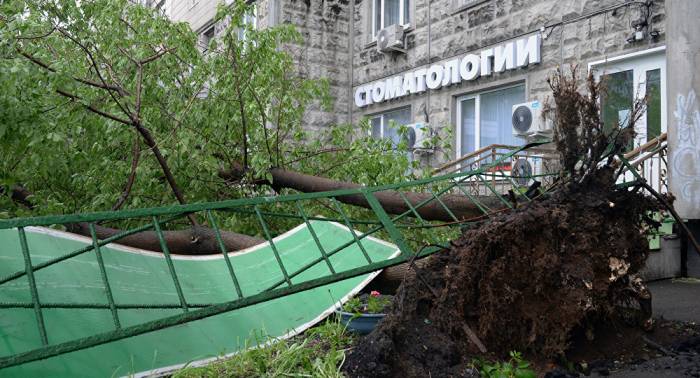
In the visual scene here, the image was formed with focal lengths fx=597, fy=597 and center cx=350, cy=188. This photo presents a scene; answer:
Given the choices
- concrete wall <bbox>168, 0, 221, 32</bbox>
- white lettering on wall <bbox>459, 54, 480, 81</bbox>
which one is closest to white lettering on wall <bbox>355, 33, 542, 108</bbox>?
white lettering on wall <bbox>459, 54, 480, 81</bbox>

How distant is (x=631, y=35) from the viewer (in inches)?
311

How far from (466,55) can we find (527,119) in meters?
2.09

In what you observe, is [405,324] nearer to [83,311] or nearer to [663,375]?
[663,375]

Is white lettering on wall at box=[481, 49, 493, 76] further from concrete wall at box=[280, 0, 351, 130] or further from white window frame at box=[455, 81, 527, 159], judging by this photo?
concrete wall at box=[280, 0, 351, 130]

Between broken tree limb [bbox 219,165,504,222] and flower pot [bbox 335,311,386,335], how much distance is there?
1080 mm

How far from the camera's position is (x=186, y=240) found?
486 cm

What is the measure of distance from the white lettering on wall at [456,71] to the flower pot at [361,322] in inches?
270

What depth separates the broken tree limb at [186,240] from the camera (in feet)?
15.1

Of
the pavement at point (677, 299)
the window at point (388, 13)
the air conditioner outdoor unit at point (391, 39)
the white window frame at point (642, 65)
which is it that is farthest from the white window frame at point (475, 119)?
the pavement at point (677, 299)

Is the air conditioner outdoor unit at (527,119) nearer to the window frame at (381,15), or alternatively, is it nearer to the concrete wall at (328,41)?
the window frame at (381,15)

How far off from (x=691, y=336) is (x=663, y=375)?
28.0 inches

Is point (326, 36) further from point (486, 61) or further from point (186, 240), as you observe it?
point (186, 240)

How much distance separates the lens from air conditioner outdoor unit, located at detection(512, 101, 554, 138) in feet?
29.1

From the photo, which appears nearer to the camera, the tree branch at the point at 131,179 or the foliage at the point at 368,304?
the foliage at the point at 368,304
